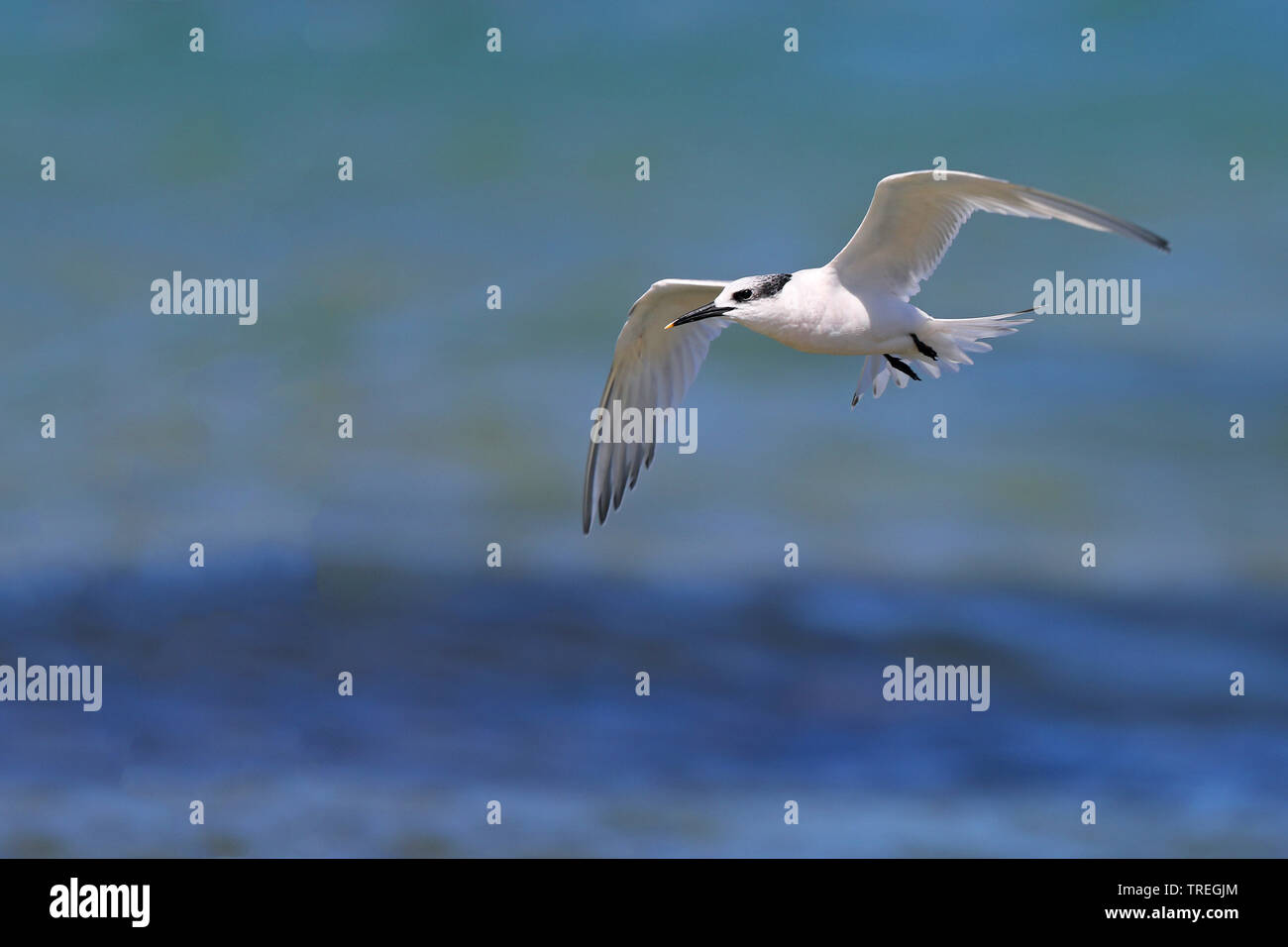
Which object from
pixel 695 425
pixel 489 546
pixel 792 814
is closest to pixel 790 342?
pixel 695 425

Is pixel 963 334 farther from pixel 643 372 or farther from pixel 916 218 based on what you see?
pixel 643 372

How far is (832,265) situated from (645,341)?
5.27 feet

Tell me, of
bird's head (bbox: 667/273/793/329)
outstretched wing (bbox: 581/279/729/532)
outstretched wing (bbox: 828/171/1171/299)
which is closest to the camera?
outstretched wing (bbox: 828/171/1171/299)

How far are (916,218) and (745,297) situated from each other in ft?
2.88

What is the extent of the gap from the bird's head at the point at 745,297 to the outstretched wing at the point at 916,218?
31 centimetres

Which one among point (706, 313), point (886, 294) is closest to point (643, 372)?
point (706, 313)

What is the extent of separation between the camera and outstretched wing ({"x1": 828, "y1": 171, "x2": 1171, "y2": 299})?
6219 mm

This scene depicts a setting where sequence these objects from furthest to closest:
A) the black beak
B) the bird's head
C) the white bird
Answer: the black beak < the bird's head < the white bird

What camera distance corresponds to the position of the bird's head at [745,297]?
23.0ft

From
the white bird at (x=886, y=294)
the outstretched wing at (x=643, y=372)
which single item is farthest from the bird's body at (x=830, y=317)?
the outstretched wing at (x=643, y=372)

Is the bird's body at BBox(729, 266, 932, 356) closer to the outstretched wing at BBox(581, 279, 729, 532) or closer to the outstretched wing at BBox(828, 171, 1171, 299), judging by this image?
the outstretched wing at BBox(828, 171, 1171, 299)

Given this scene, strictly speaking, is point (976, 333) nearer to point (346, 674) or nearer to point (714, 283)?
point (714, 283)

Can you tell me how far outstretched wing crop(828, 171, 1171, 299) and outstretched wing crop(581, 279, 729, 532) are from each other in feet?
3.94

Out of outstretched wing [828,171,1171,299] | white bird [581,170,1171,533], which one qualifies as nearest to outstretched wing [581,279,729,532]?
white bird [581,170,1171,533]
